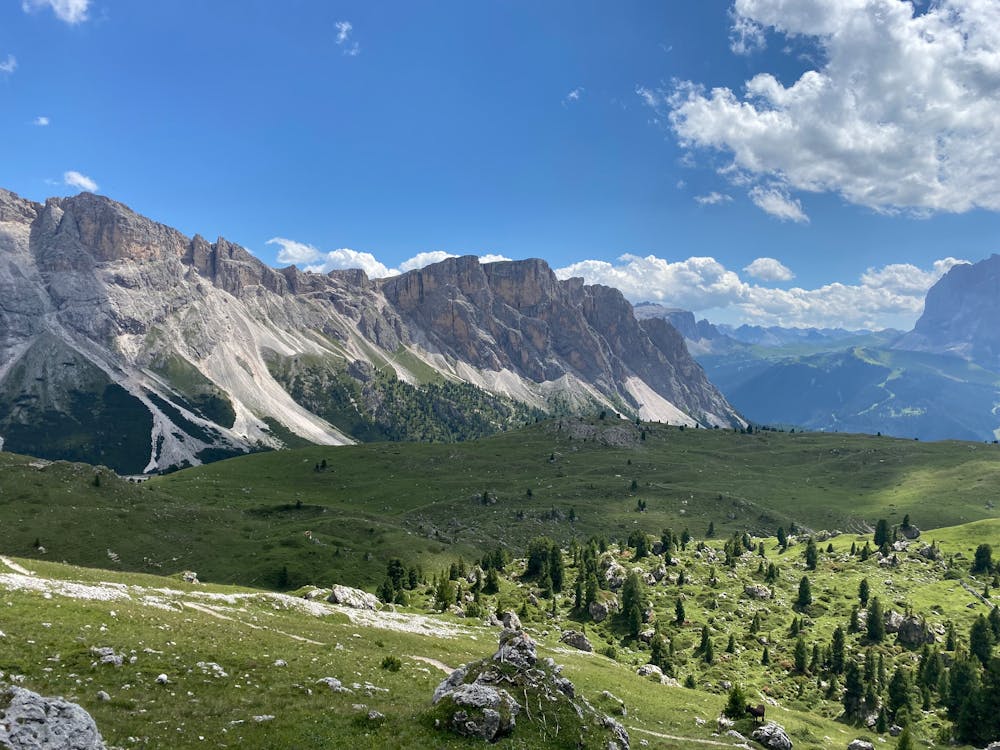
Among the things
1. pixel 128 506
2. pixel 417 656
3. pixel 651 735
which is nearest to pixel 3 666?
pixel 417 656

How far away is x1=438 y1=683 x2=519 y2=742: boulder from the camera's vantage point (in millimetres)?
26891

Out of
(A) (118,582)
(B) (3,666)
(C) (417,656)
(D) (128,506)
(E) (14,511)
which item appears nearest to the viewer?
(B) (3,666)

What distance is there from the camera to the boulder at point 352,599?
245 ft

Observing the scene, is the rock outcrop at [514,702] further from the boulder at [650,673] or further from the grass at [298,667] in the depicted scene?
the boulder at [650,673]

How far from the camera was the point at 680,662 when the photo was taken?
8644 cm

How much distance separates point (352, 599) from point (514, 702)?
53.0 metres

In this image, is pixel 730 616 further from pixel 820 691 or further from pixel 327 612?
pixel 327 612

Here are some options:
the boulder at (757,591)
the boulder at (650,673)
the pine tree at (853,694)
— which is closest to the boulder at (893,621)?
the boulder at (757,591)

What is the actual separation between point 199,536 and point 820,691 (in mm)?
123931

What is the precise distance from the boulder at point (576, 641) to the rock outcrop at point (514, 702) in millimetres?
49501

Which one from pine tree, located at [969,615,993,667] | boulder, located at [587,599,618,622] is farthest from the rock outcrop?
pine tree, located at [969,615,993,667]

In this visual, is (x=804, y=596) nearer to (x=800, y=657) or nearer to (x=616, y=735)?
(x=800, y=657)

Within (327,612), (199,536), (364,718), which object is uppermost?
(364,718)

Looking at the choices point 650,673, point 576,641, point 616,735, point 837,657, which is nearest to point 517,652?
point 616,735
